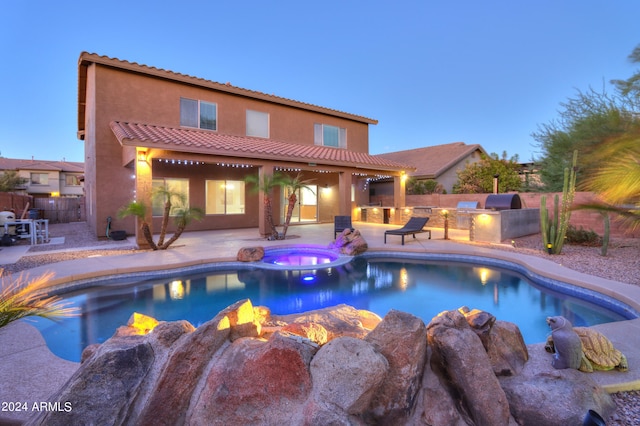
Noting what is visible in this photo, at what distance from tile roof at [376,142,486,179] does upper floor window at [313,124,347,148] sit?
555 centimetres

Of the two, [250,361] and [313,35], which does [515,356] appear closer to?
[250,361]

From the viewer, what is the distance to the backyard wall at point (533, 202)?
12.3 meters

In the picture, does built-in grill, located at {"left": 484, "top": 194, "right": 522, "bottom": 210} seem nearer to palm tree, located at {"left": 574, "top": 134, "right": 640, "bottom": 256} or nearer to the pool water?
the pool water

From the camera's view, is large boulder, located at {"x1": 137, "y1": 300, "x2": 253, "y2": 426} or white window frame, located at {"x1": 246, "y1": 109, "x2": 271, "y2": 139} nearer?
large boulder, located at {"x1": 137, "y1": 300, "x2": 253, "y2": 426}

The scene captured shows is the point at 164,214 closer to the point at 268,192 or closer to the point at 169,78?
the point at 268,192

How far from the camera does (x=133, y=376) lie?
2.26 m

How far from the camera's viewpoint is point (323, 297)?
22.3ft

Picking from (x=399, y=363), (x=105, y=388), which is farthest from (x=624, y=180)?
(x=105, y=388)

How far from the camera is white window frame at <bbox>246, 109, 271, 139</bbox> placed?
1620 centimetres

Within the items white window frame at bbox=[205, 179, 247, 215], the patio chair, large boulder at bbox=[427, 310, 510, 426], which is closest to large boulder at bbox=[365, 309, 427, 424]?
large boulder at bbox=[427, 310, 510, 426]

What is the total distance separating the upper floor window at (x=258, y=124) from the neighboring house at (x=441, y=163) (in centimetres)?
982

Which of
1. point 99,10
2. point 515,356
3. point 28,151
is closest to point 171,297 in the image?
point 515,356

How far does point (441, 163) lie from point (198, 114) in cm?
1734

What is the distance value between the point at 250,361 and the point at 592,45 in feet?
106
